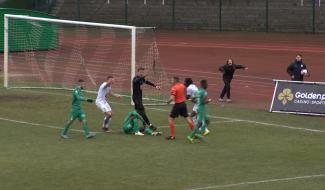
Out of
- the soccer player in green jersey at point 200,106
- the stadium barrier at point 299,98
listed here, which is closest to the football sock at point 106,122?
the soccer player in green jersey at point 200,106

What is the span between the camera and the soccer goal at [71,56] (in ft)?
116

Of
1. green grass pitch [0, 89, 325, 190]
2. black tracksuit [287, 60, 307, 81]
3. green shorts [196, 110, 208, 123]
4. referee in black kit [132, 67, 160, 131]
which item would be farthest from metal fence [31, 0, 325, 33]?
green shorts [196, 110, 208, 123]

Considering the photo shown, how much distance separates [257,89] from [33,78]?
10.2m

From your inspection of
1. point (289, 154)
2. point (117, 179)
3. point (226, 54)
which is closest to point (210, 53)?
point (226, 54)

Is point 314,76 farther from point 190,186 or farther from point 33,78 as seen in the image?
point 190,186

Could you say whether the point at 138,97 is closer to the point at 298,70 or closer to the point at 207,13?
the point at 298,70

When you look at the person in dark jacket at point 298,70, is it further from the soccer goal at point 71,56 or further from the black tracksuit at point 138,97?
the black tracksuit at point 138,97

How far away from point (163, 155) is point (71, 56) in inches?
897

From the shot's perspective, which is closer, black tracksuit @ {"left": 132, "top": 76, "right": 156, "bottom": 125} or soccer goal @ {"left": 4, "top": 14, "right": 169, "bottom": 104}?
black tracksuit @ {"left": 132, "top": 76, "right": 156, "bottom": 125}

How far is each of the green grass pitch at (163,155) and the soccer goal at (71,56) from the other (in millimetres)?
5141

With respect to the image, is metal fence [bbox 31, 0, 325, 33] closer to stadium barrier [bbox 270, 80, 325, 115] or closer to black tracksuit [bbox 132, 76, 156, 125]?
stadium barrier [bbox 270, 80, 325, 115]

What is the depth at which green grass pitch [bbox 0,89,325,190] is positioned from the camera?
18.2 meters

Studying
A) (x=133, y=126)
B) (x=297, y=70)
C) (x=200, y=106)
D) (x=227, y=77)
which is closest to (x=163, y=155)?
(x=200, y=106)

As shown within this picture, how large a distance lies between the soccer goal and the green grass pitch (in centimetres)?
514
